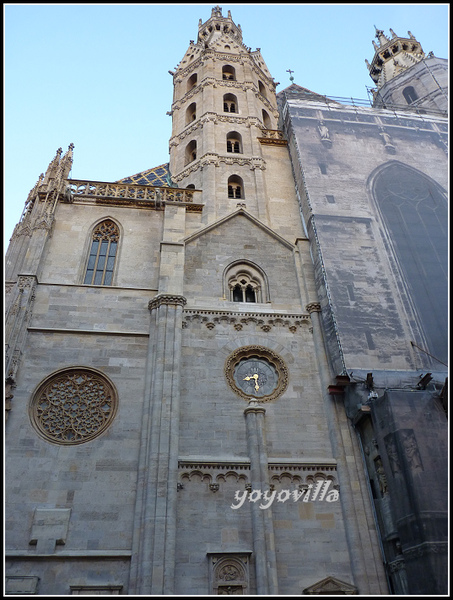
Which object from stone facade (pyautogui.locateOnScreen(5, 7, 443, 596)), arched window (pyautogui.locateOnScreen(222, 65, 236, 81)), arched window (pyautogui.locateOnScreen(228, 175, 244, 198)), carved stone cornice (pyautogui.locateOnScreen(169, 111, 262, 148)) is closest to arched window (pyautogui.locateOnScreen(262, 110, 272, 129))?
carved stone cornice (pyautogui.locateOnScreen(169, 111, 262, 148))

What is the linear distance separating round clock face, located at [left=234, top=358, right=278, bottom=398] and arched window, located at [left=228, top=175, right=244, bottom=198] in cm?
907

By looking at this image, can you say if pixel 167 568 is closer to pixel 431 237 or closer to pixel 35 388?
pixel 35 388

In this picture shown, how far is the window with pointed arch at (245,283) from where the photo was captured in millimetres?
17594

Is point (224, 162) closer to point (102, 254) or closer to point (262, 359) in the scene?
point (102, 254)

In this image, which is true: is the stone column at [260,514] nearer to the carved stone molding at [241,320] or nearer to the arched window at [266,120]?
the carved stone molding at [241,320]

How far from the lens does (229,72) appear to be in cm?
2802

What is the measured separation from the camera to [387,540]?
1217 cm

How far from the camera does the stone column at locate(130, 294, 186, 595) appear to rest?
11.3m

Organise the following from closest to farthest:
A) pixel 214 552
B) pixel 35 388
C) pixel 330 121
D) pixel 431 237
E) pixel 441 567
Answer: pixel 441 567 < pixel 214 552 < pixel 35 388 < pixel 431 237 < pixel 330 121

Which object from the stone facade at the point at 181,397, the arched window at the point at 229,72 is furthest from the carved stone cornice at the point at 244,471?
the arched window at the point at 229,72

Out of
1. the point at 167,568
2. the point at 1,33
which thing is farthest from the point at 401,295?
the point at 1,33

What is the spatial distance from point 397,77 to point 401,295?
88.6 feet

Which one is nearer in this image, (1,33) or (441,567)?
(1,33)

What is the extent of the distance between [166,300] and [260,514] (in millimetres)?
7126
